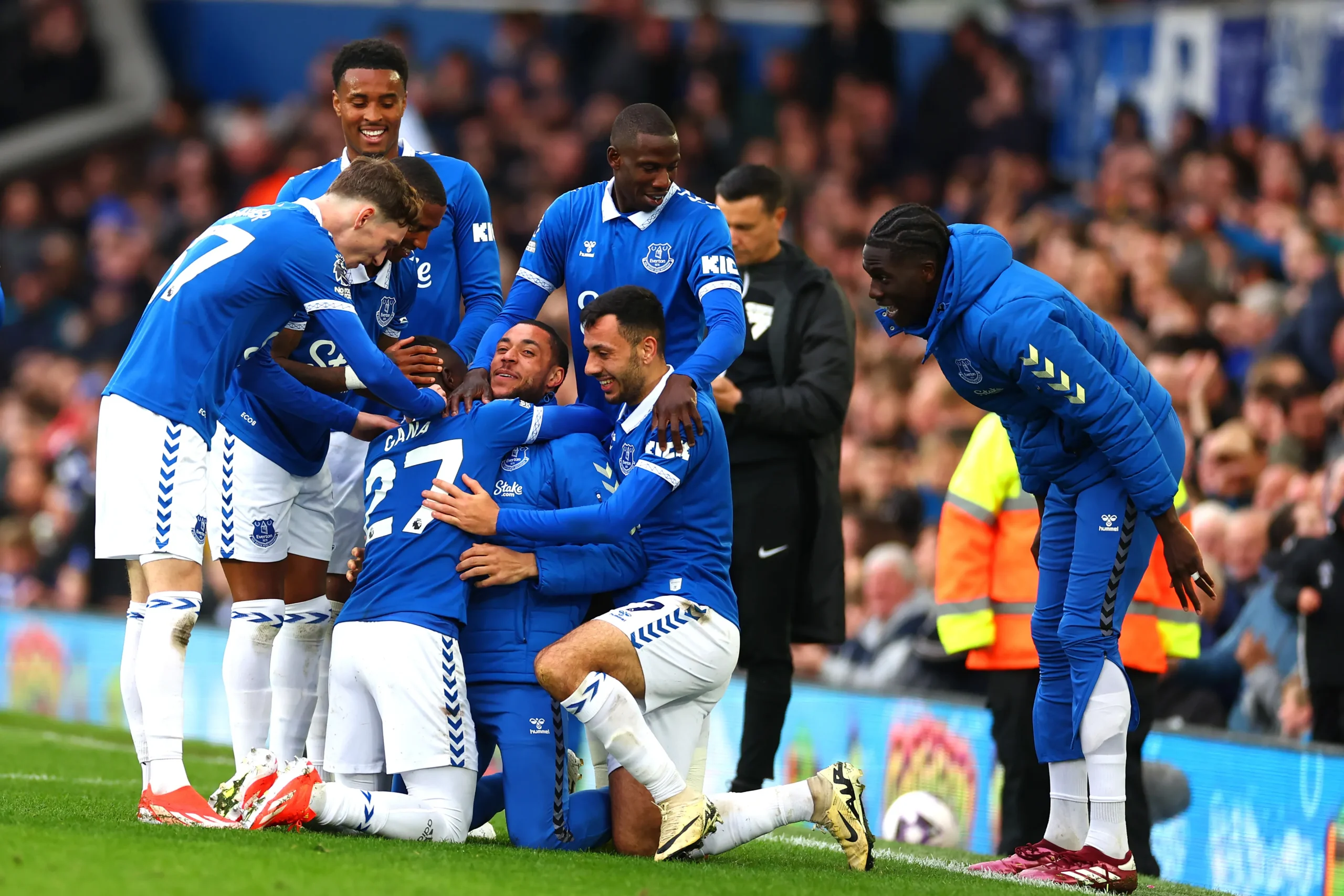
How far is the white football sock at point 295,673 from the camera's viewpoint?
640cm

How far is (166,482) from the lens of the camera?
549 cm

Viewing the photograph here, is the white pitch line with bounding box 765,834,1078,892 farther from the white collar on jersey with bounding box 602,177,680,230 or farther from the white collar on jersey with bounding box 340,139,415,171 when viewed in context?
the white collar on jersey with bounding box 340,139,415,171

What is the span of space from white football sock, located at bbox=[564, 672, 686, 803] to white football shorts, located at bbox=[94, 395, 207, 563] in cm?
133

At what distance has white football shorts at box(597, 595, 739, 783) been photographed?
5637 mm

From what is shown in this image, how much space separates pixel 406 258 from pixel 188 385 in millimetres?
1290

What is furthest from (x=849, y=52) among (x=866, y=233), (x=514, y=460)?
(x=514, y=460)

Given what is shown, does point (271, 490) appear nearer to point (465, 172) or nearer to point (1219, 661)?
point (465, 172)

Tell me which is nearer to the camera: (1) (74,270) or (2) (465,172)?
(2) (465,172)

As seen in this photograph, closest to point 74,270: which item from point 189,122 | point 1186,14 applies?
point 189,122

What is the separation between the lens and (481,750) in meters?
6.02

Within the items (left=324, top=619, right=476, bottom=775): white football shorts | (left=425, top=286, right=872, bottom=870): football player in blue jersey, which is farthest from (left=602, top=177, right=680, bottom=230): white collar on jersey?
(left=324, top=619, right=476, bottom=775): white football shorts

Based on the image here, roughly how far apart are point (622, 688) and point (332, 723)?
102cm

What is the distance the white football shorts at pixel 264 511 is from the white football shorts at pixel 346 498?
107 millimetres

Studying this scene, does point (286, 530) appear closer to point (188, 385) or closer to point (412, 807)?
point (188, 385)
